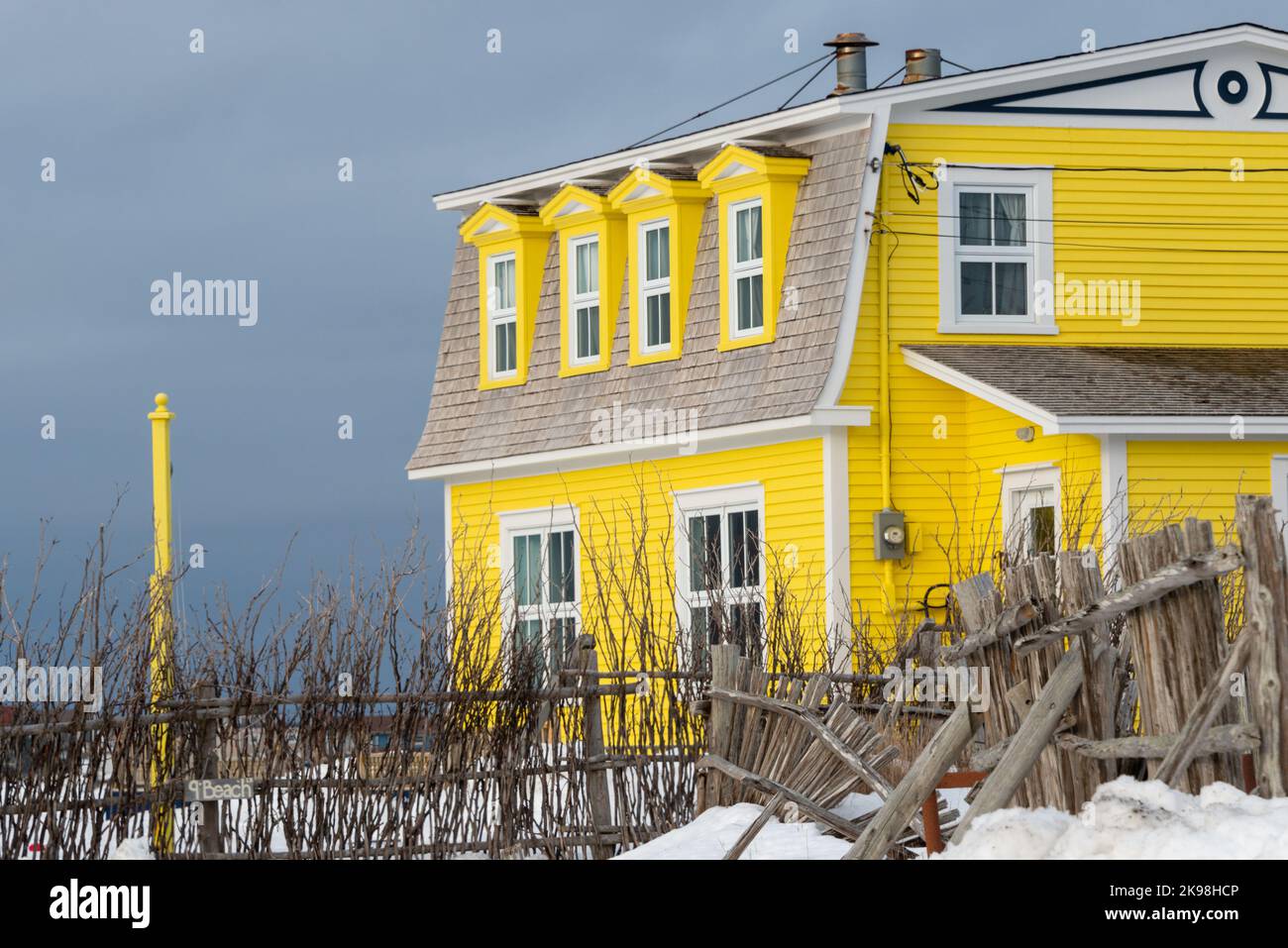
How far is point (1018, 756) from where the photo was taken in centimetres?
882

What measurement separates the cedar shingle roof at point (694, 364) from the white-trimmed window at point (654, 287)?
305 mm

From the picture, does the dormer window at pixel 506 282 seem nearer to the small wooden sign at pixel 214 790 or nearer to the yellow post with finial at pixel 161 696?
the yellow post with finial at pixel 161 696

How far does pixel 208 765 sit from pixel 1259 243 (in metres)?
13.4

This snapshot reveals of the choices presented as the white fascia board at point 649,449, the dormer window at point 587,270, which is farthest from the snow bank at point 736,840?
the dormer window at point 587,270

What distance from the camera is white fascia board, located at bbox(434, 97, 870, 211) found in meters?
20.2

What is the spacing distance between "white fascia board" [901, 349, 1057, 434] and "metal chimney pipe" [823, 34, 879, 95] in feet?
12.5

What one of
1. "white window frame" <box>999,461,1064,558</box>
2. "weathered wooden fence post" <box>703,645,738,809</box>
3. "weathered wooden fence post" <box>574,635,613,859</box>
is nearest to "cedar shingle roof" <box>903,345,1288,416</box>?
"white window frame" <box>999,461,1064,558</box>

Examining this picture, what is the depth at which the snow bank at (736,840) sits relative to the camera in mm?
10852

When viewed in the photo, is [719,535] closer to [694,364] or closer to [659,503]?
[659,503]

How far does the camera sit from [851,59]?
2259 cm

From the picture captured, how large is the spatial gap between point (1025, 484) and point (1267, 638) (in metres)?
11.7

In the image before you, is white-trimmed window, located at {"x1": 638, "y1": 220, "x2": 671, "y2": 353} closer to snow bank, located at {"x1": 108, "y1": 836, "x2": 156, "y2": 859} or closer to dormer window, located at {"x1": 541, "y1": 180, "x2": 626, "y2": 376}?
dormer window, located at {"x1": 541, "y1": 180, "x2": 626, "y2": 376}

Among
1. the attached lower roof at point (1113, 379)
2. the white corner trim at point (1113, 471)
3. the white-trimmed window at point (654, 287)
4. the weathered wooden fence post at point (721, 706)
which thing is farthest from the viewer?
the white-trimmed window at point (654, 287)
